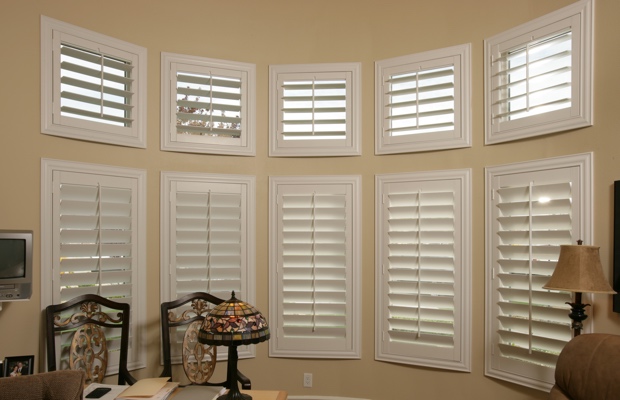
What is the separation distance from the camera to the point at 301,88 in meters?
4.30

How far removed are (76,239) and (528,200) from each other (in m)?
3.11

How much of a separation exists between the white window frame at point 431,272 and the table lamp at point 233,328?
5.71 feet

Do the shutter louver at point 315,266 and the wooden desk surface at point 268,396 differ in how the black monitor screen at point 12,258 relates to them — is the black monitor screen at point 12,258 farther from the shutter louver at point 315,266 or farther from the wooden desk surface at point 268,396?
the shutter louver at point 315,266

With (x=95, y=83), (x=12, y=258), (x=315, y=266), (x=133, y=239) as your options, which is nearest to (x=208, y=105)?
(x=95, y=83)

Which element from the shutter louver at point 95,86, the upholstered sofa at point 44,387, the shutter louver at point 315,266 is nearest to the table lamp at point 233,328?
the upholstered sofa at point 44,387

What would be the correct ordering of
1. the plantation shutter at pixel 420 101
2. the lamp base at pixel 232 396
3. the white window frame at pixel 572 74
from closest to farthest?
the lamp base at pixel 232 396 < the white window frame at pixel 572 74 < the plantation shutter at pixel 420 101

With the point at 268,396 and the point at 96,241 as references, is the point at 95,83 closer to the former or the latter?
the point at 96,241

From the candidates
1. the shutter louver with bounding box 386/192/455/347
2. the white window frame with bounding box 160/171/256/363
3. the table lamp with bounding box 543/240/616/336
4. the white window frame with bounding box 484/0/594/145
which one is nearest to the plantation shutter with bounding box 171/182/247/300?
the white window frame with bounding box 160/171/256/363

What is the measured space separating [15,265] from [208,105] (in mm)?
1866

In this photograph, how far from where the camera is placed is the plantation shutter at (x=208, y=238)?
4.01 m

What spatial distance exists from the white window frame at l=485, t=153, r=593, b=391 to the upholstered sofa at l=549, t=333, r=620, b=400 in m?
0.43

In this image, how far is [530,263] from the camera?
3414mm

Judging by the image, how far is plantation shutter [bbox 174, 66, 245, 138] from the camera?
160 inches

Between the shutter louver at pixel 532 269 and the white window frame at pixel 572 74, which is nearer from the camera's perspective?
the white window frame at pixel 572 74
